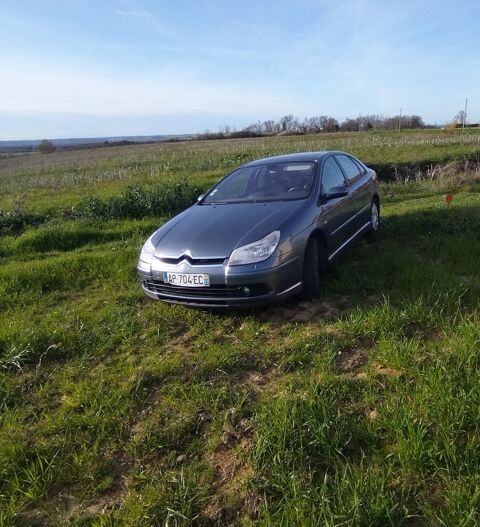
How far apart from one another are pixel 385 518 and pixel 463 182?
11.2 metres

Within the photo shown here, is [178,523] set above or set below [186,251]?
below

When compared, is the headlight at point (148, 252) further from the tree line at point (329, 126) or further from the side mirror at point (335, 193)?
the tree line at point (329, 126)

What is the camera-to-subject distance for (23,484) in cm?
235

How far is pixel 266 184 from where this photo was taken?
515 centimetres

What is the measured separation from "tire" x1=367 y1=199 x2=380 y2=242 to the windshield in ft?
5.52

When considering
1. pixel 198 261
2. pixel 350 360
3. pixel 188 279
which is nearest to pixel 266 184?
pixel 198 261

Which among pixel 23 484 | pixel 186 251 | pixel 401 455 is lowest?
pixel 23 484

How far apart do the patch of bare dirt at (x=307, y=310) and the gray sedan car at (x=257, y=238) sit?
141 mm

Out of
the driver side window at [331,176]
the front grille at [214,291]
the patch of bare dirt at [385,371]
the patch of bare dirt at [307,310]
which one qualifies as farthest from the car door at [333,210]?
the patch of bare dirt at [385,371]

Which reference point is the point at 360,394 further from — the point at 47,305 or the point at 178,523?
the point at 47,305

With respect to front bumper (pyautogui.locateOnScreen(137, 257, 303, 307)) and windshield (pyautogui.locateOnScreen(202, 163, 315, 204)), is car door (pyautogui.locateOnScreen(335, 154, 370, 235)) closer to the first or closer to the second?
windshield (pyautogui.locateOnScreen(202, 163, 315, 204))

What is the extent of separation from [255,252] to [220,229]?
1.66ft

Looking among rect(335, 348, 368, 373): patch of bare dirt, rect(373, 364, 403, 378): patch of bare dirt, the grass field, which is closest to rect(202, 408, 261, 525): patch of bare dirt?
the grass field

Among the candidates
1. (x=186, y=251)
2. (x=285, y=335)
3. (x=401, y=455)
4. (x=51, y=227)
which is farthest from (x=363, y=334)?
(x=51, y=227)
